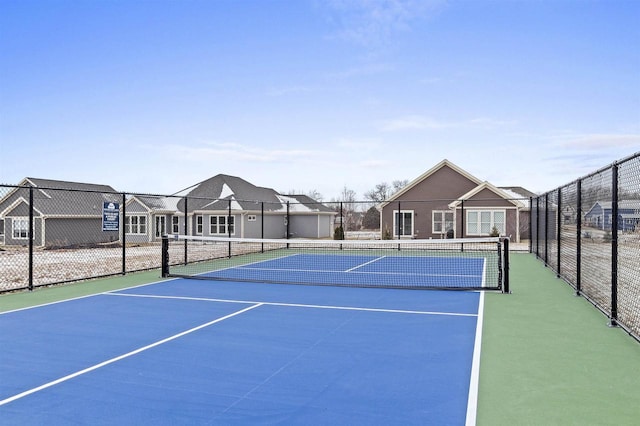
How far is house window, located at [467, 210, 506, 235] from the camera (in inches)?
1132

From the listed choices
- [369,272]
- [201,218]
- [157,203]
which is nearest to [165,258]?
[369,272]

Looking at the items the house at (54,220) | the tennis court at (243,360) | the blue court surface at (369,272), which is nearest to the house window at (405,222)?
the blue court surface at (369,272)

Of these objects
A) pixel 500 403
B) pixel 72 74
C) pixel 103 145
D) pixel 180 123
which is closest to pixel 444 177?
pixel 180 123

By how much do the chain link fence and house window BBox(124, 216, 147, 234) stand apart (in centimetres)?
2848

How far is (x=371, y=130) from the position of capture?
1142 inches

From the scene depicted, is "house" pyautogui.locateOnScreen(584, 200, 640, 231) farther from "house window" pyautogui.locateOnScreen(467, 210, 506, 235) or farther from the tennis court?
"house window" pyautogui.locateOnScreen(467, 210, 506, 235)

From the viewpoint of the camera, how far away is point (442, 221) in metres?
31.6

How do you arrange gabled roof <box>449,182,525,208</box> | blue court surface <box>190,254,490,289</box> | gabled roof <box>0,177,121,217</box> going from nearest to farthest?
blue court surface <box>190,254,490,289</box>
gabled roof <box>449,182,525,208</box>
gabled roof <box>0,177,121,217</box>

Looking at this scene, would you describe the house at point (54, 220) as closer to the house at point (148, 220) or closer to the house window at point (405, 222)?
the house at point (148, 220)

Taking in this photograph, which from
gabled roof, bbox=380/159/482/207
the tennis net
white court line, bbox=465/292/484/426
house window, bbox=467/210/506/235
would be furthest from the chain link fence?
gabled roof, bbox=380/159/482/207

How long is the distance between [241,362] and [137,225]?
1290 inches

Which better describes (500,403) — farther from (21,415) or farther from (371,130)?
(371,130)

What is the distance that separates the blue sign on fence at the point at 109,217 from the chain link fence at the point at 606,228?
10.8 meters

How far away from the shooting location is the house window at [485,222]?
28.8m
